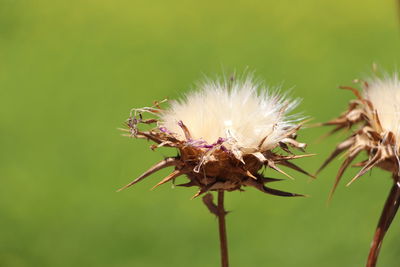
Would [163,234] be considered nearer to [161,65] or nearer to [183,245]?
[183,245]

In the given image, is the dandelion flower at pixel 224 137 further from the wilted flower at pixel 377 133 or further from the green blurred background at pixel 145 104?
the green blurred background at pixel 145 104

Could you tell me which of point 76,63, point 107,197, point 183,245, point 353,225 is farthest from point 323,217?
point 76,63

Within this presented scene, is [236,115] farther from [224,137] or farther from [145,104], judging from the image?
[145,104]

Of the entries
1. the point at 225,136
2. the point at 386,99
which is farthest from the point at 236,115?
the point at 386,99

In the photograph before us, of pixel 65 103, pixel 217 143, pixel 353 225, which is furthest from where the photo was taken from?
pixel 65 103

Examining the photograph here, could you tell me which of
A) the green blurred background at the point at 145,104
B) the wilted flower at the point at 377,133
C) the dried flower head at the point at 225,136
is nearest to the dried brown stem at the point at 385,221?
the wilted flower at the point at 377,133

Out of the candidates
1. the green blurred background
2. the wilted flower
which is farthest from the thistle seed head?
the green blurred background

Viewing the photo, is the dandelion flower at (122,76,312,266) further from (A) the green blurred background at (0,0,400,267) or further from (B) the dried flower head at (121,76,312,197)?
(A) the green blurred background at (0,0,400,267)
